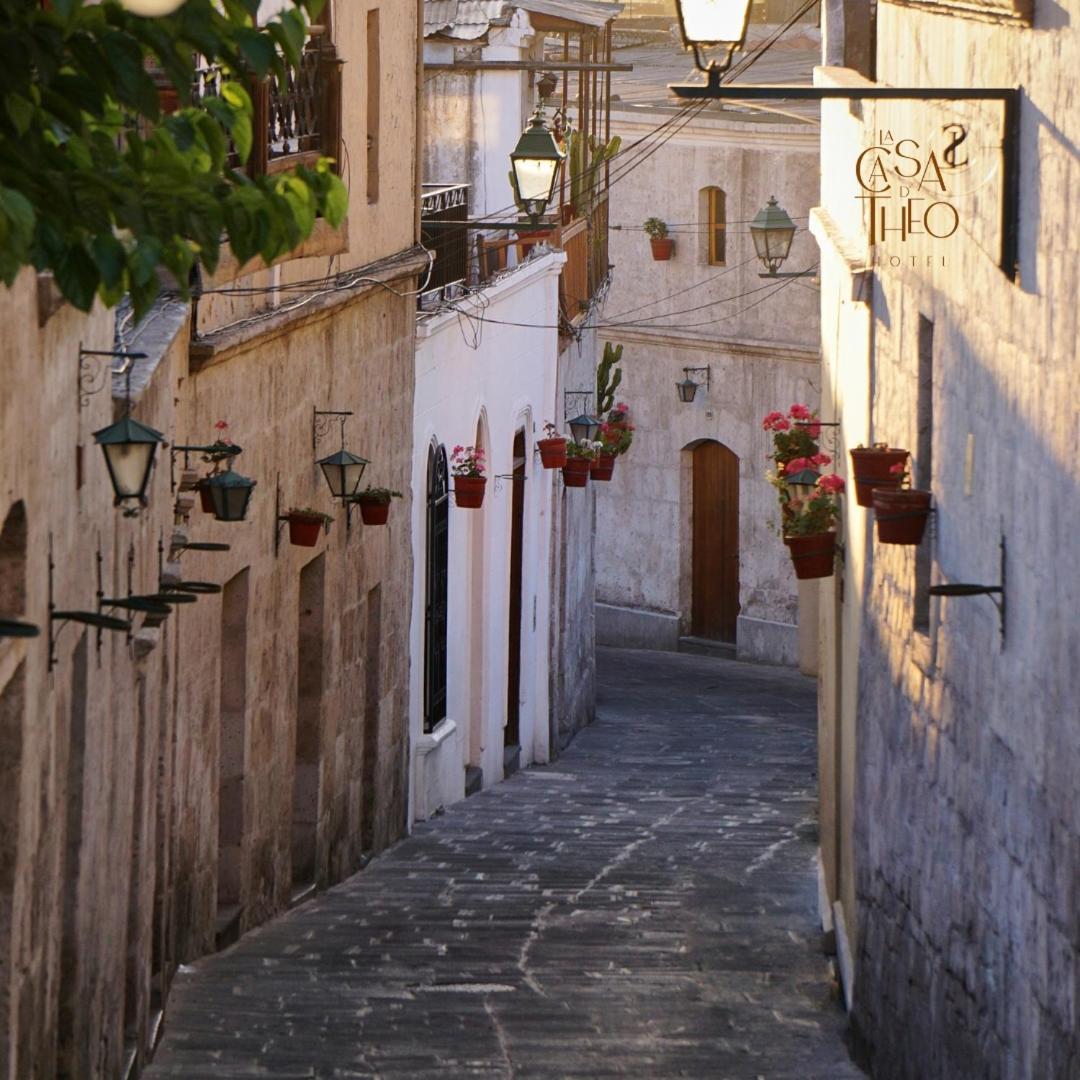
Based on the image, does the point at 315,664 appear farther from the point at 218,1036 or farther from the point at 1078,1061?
the point at 1078,1061

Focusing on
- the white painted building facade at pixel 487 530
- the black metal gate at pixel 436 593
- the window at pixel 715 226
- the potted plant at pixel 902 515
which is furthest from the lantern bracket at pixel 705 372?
the potted plant at pixel 902 515

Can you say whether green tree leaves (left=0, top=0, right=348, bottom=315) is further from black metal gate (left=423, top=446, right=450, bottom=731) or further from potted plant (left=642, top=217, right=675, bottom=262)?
potted plant (left=642, top=217, right=675, bottom=262)

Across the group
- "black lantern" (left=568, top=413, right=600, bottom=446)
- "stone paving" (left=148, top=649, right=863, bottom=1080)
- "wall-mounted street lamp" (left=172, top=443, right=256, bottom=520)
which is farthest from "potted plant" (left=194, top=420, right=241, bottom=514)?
"black lantern" (left=568, top=413, right=600, bottom=446)

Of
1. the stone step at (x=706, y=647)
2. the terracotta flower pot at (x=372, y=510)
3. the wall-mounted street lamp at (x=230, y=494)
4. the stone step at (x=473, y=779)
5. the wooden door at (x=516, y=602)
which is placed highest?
the wall-mounted street lamp at (x=230, y=494)

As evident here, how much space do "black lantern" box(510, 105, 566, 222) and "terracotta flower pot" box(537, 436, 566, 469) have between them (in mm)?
4523

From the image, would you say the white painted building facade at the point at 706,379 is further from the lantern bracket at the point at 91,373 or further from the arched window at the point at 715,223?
the lantern bracket at the point at 91,373

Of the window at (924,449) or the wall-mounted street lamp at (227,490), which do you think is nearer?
the window at (924,449)

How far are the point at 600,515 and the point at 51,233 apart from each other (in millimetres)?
28619

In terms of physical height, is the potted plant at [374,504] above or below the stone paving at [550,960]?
above

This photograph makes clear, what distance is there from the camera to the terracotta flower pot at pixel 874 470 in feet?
33.2

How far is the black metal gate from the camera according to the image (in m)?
18.3

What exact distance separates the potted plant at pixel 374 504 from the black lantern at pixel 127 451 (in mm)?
6498

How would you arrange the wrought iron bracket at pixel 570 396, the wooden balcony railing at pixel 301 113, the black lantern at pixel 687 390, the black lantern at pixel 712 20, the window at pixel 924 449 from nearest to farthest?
the black lantern at pixel 712 20, the window at pixel 924 449, the wooden balcony railing at pixel 301 113, the wrought iron bracket at pixel 570 396, the black lantern at pixel 687 390

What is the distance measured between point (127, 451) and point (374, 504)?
6.63m
